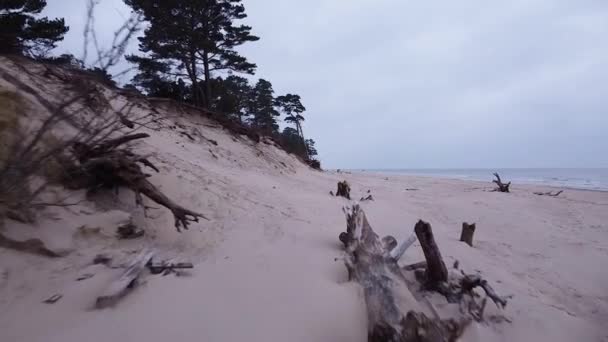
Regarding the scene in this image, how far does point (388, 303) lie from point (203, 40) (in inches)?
511

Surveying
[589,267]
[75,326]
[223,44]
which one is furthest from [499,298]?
[223,44]

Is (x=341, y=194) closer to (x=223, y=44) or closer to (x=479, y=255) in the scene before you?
(x=479, y=255)

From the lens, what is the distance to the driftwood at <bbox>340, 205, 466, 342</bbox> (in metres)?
1.69

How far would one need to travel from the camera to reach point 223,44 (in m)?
13.9

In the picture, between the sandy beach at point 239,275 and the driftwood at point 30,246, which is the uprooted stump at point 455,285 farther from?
the driftwood at point 30,246

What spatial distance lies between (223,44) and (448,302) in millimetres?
14607

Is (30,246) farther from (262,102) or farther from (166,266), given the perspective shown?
(262,102)

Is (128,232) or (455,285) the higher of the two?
(128,232)

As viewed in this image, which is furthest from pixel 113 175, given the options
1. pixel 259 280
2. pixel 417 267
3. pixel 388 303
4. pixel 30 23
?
pixel 30 23

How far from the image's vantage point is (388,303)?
1.91m

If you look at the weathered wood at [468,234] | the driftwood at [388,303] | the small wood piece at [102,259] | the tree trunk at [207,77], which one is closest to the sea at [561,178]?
the weathered wood at [468,234]

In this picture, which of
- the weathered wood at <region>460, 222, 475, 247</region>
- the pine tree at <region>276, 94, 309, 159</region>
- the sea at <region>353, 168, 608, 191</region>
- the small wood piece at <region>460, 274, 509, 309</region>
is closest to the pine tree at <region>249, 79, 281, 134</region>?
the pine tree at <region>276, 94, 309, 159</region>

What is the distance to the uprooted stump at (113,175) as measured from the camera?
2.98m

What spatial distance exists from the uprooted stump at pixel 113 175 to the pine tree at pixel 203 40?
327 inches
